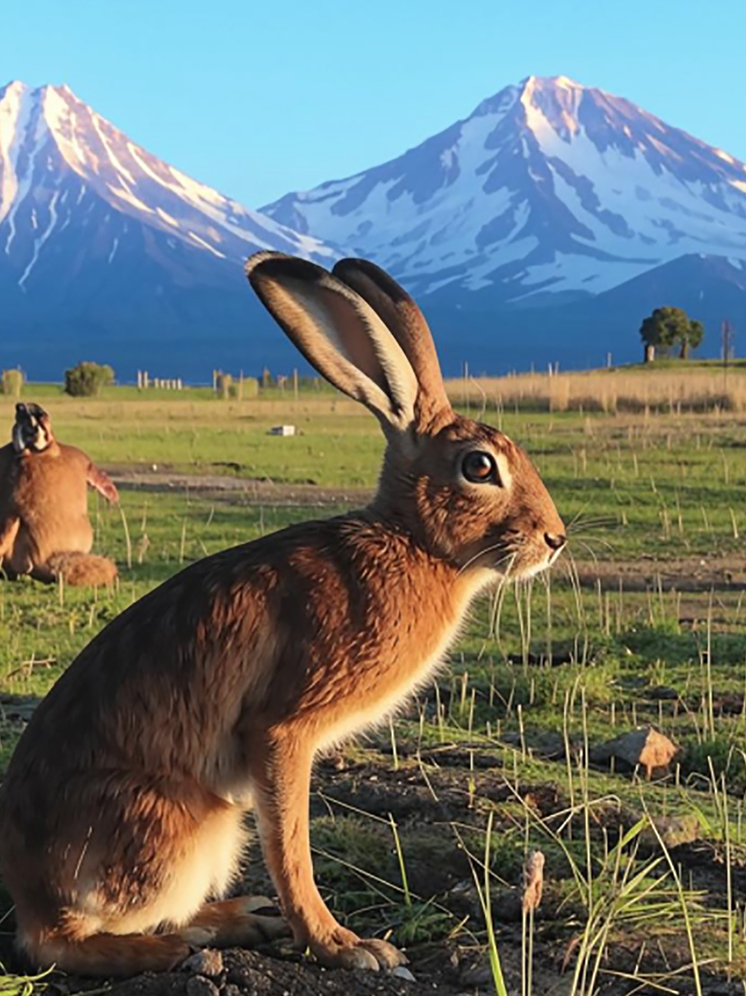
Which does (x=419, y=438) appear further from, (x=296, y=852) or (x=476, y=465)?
(x=296, y=852)

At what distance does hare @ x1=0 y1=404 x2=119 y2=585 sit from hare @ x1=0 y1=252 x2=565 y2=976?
6489 mm

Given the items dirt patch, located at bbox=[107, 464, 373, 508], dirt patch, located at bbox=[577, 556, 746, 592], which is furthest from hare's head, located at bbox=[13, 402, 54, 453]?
dirt patch, located at bbox=[107, 464, 373, 508]

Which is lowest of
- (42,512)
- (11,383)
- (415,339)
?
(42,512)

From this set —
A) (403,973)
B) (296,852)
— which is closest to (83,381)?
(296,852)

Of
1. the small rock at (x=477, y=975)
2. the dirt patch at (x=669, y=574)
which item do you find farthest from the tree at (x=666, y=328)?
the small rock at (x=477, y=975)

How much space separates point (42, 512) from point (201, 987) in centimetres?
718

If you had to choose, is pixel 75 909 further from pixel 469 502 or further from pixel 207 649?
pixel 469 502

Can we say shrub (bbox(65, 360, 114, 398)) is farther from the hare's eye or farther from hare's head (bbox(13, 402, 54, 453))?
the hare's eye

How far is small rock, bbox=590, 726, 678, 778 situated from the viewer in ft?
17.1

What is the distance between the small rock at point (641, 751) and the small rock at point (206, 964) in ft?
7.88

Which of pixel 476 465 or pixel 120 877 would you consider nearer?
pixel 120 877

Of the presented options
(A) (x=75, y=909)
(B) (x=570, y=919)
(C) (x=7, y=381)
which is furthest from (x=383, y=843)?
(C) (x=7, y=381)

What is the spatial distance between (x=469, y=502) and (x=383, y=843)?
1107 millimetres

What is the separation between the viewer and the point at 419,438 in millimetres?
3570
